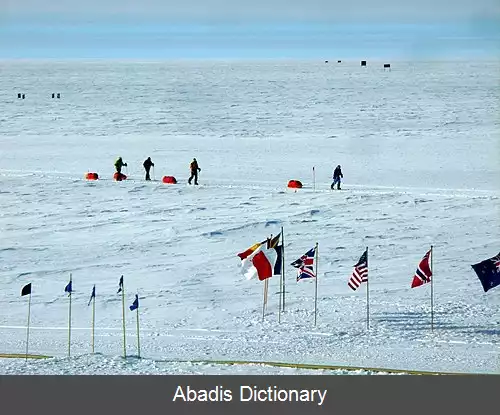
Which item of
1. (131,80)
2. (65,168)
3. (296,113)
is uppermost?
(131,80)

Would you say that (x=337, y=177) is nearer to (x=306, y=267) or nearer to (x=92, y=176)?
(x=92, y=176)

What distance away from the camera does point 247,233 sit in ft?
50.2

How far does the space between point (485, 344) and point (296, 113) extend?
22.9 m

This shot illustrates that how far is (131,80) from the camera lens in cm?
5000

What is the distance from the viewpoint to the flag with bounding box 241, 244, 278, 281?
1141 centimetres

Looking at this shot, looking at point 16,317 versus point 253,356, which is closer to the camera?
point 253,356

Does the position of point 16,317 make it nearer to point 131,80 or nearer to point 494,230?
point 494,230

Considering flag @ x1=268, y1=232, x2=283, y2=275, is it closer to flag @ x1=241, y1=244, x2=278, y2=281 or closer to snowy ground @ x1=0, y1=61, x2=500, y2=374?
flag @ x1=241, y1=244, x2=278, y2=281

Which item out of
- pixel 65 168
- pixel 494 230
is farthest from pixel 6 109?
pixel 494 230
